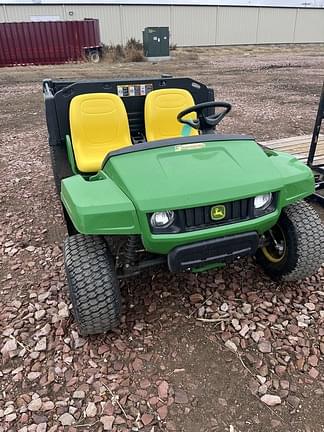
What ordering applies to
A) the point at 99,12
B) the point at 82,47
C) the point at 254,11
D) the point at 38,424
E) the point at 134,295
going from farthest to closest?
the point at 254,11, the point at 99,12, the point at 82,47, the point at 134,295, the point at 38,424

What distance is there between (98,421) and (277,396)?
2.64ft

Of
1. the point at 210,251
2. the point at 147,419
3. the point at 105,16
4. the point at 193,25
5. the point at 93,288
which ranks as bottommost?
the point at 147,419

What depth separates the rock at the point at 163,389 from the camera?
70.9 inches

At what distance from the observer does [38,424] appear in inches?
66.3

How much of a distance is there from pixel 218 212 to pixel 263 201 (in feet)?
0.92

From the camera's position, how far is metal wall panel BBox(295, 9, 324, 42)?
108ft

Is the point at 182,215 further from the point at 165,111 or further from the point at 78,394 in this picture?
the point at 165,111

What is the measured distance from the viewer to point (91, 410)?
5.72 ft

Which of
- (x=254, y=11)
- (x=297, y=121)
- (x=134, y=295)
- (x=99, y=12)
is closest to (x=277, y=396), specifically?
(x=134, y=295)

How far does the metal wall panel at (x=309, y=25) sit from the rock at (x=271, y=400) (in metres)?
36.5

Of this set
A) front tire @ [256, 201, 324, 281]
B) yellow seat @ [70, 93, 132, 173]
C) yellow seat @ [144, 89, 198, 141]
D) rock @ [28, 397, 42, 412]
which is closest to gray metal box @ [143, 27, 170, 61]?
yellow seat @ [144, 89, 198, 141]

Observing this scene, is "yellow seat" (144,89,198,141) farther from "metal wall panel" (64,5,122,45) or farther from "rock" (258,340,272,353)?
"metal wall panel" (64,5,122,45)

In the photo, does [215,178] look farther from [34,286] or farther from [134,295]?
[34,286]

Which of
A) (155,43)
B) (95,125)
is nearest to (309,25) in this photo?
(155,43)
